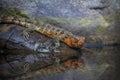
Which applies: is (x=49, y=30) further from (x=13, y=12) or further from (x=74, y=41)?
(x=13, y=12)

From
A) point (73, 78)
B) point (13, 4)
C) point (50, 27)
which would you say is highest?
point (13, 4)

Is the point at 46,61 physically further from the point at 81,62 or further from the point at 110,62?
the point at 110,62

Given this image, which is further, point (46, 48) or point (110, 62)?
point (46, 48)

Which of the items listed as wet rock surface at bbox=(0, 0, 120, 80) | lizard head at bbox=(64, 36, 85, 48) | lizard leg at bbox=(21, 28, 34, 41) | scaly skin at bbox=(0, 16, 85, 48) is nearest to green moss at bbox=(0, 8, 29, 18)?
wet rock surface at bbox=(0, 0, 120, 80)

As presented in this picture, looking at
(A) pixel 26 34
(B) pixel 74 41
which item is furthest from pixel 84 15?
(A) pixel 26 34

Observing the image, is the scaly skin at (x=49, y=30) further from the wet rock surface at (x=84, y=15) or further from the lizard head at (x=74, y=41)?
the wet rock surface at (x=84, y=15)

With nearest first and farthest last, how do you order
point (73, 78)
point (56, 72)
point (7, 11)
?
point (73, 78)
point (56, 72)
point (7, 11)

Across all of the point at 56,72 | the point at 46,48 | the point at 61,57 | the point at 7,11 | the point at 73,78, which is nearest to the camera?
the point at 73,78

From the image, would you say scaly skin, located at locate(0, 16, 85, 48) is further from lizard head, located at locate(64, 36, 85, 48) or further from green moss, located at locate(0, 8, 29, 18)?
green moss, located at locate(0, 8, 29, 18)

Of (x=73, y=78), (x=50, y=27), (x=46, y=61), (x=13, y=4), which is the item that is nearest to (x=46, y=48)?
(x=50, y=27)
